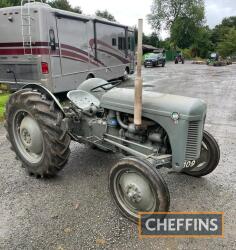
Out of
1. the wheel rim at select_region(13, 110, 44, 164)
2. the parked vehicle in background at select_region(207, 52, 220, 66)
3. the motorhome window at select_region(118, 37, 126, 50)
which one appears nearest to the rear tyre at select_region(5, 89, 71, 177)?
the wheel rim at select_region(13, 110, 44, 164)

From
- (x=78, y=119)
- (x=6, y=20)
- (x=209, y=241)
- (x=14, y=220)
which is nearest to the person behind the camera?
(x=209, y=241)

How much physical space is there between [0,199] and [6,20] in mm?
6813

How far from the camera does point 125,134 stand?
3846 mm

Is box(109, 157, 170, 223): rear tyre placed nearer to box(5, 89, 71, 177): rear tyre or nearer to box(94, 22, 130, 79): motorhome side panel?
box(5, 89, 71, 177): rear tyre

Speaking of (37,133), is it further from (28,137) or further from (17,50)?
(17,50)

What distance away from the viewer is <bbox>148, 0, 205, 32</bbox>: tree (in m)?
54.0

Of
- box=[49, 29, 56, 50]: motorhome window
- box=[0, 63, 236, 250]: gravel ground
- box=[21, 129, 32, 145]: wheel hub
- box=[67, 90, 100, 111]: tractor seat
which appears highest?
box=[49, 29, 56, 50]: motorhome window

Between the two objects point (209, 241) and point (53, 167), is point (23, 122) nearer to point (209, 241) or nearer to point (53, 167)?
point (53, 167)

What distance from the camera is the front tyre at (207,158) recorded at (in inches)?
156

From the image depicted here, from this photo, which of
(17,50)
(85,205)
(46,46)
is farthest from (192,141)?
(17,50)

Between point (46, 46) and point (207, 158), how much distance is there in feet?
20.1

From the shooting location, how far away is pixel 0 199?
3740 millimetres

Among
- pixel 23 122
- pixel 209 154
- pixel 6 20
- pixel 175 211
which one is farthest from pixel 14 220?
pixel 6 20

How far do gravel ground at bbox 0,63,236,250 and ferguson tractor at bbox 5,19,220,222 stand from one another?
0.22 m
